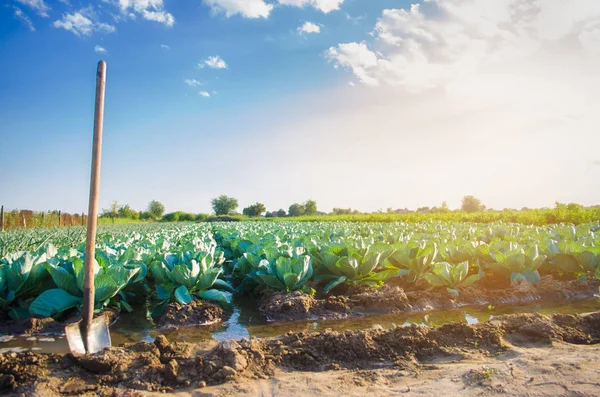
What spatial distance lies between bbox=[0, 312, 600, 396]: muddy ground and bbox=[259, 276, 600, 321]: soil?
4.52 ft

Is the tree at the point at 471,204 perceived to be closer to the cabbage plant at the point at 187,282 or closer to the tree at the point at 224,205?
the tree at the point at 224,205

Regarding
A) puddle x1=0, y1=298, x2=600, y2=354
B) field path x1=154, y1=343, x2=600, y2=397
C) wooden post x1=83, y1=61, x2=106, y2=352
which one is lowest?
puddle x1=0, y1=298, x2=600, y2=354

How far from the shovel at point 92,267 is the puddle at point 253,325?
46 centimetres

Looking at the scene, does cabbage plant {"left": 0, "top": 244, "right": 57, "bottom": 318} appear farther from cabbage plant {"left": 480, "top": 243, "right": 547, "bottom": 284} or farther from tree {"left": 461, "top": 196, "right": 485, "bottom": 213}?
tree {"left": 461, "top": 196, "right": 485, "bottom": 213}

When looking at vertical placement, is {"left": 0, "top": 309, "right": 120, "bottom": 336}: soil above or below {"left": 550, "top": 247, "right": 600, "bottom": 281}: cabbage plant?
below

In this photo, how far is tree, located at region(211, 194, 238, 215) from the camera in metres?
81.8

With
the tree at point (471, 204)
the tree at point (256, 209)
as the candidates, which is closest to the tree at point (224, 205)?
the tree at point (256, 209)

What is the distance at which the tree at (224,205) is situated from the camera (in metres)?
81.8

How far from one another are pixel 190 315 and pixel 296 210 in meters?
78.4

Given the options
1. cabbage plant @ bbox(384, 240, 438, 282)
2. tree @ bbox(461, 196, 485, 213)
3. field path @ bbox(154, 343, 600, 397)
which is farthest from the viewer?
tree @ bbox(461, 196, 485, 213)

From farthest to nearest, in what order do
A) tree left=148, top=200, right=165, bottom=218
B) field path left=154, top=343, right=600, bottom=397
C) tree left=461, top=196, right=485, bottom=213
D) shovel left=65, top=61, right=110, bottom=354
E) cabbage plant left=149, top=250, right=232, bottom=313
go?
1. tree left=148, top=200, right=165, bottom=218
2. tree left=461, top=196, right=485, bottom=213
3. cabbage plant left=149, top=250, right=232, bottom=313
4. shovel left=65, top=61, right=110, bottom=354
5. field path left=154, top=343, right=600, bottom=397

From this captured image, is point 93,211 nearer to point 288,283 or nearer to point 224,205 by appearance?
point 288,283

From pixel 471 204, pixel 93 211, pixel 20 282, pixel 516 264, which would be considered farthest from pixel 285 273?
pixel 471 204

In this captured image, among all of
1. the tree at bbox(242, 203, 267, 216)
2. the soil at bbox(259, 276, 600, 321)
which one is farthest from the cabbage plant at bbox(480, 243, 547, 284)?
the tree at bbox(242, 203, 267, 216)
